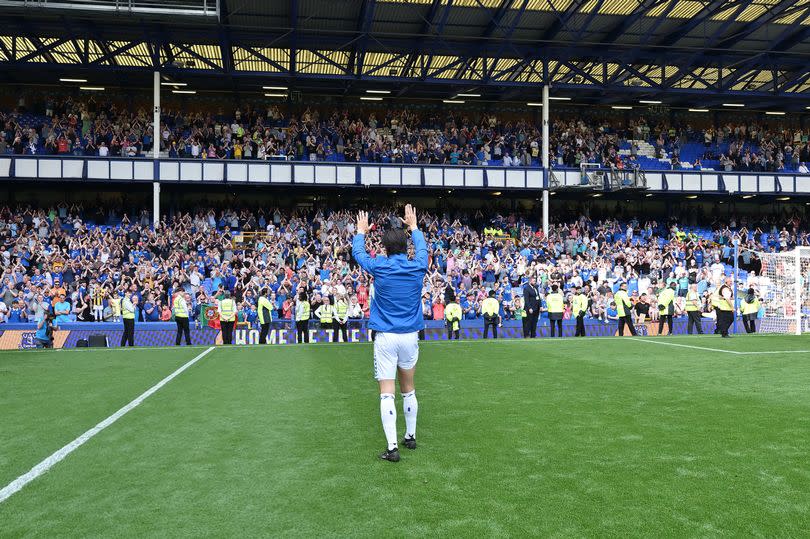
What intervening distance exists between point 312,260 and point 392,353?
24.7 metres

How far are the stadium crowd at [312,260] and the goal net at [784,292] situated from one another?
81 centimetres

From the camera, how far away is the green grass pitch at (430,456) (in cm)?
450

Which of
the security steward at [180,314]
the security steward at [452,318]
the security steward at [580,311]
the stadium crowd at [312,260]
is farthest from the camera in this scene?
the stadium crowd at [312,260]

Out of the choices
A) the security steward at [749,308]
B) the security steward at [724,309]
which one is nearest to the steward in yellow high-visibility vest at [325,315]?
the security steward at [724,309]

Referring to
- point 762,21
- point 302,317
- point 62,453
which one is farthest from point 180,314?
point 762,21

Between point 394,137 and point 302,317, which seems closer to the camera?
point 302,317

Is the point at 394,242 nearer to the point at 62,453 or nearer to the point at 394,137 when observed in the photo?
the point at 62,453

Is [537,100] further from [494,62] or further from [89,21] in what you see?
[89,21]

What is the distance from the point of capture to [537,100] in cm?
4297

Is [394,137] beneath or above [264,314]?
above

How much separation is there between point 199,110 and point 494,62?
57.8ft

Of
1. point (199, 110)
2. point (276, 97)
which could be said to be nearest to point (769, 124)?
point (276, 97)

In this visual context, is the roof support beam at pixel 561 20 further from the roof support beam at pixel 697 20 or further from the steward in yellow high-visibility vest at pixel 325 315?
the steward in yellow high-visibility vest at pixel 325 315

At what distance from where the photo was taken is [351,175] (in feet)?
123
